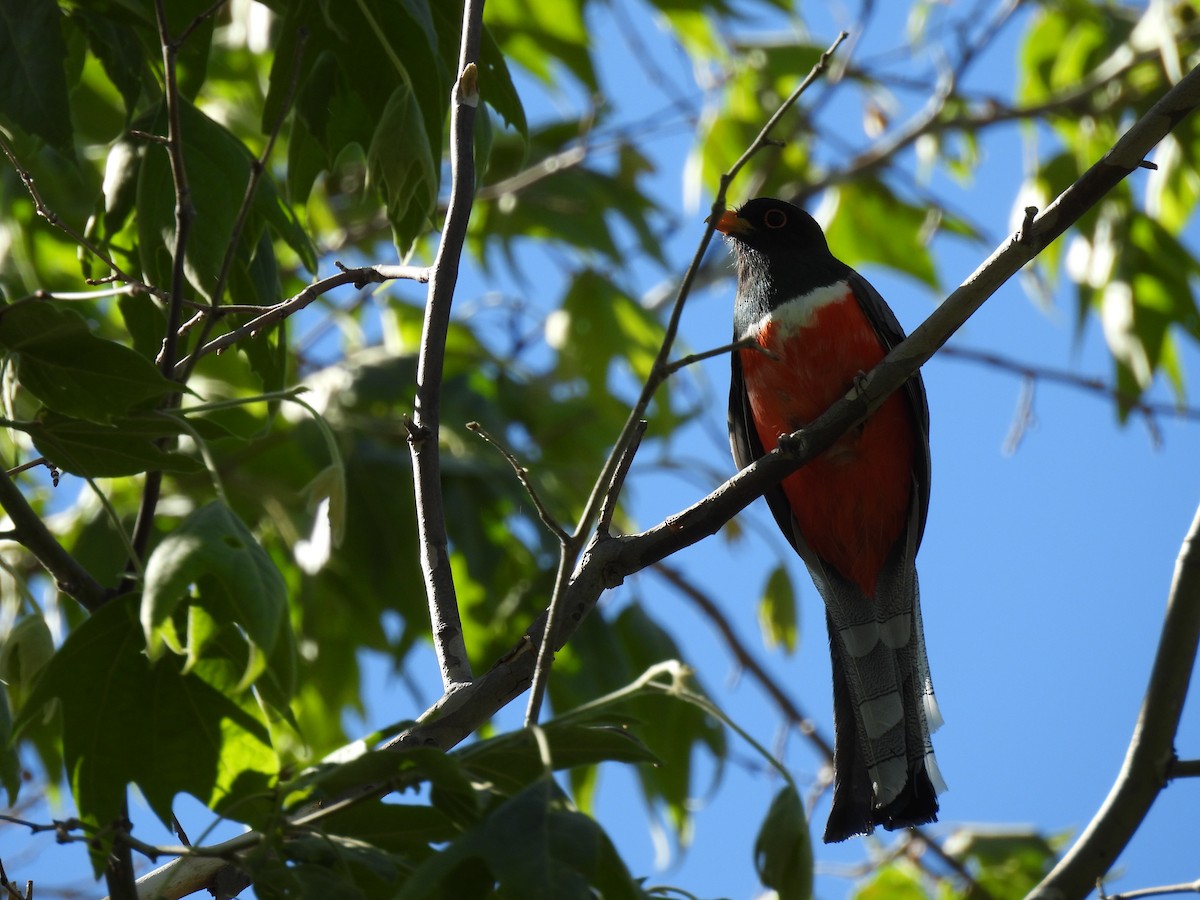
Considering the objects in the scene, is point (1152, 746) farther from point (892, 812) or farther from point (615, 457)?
point (892, 812)

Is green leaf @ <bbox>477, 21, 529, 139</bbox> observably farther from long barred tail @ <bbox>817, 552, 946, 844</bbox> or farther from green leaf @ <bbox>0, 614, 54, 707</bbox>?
long barred tail @ <bbox>817, 552, 946, 844</bbox>

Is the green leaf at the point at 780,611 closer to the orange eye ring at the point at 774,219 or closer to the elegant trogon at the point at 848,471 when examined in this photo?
the elegant trogon at the point at 848,471

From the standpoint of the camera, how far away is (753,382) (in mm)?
4465

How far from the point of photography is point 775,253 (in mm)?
5102

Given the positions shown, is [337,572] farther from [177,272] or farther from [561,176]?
[177,272]

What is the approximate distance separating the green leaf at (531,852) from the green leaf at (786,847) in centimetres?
26

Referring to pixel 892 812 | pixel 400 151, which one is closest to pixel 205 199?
pixel 400 151

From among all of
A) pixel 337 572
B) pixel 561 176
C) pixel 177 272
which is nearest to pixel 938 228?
pixel 561 176

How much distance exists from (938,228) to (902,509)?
367 cm

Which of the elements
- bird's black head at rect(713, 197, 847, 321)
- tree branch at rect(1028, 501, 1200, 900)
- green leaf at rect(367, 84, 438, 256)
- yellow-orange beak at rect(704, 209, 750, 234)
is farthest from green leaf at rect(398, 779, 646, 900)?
yellow-orange beak at rect(704, 209, 750, 234)

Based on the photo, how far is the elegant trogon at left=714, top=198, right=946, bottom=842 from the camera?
4164mm

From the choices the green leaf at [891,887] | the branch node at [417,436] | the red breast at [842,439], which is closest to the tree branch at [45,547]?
the branch node at [417,436]

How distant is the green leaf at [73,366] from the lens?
6.57 feet

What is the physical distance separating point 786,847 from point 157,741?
0.98 metres
